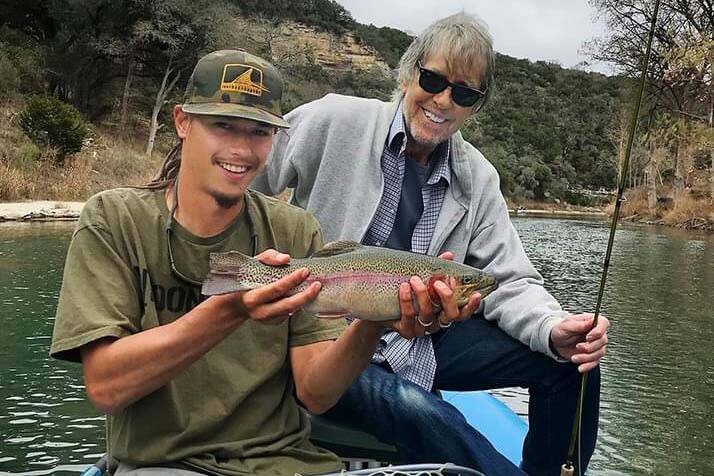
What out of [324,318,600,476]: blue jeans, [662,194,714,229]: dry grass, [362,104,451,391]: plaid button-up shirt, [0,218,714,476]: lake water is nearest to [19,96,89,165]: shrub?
[0,218,714,476]: lake water

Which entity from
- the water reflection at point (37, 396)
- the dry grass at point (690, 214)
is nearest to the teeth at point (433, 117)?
the water reflection at point (37, 396)

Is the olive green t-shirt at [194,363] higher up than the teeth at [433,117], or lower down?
lower down

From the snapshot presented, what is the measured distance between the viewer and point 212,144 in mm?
2271

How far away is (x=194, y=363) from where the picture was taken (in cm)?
222

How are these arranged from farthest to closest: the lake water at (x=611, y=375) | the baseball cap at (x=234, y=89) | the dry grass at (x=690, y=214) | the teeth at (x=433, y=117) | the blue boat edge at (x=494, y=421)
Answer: the dry grass at (x=690, y=214) → the lake water at (x=611, y=375) → the blue boat edge at (x=494, y=421) → the teeth at (x=433, y=117) → the baseball cap at (x=234, y=89)

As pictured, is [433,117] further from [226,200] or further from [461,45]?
[226,200]

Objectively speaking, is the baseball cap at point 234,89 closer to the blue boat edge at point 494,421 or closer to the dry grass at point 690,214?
the blue boat edge at point 494,421

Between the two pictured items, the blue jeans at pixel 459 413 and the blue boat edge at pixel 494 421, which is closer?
the blue jeans at pixel 459 413

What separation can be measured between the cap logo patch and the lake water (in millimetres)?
3323

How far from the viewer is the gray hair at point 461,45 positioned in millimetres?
3074

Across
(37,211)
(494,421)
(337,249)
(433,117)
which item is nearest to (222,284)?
(337,249)

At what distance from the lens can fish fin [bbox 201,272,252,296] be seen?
1936 millimetres

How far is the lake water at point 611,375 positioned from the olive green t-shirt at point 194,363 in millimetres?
2912

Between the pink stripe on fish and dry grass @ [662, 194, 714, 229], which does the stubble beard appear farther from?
dry grass @ [662, 194, 714, 229]
